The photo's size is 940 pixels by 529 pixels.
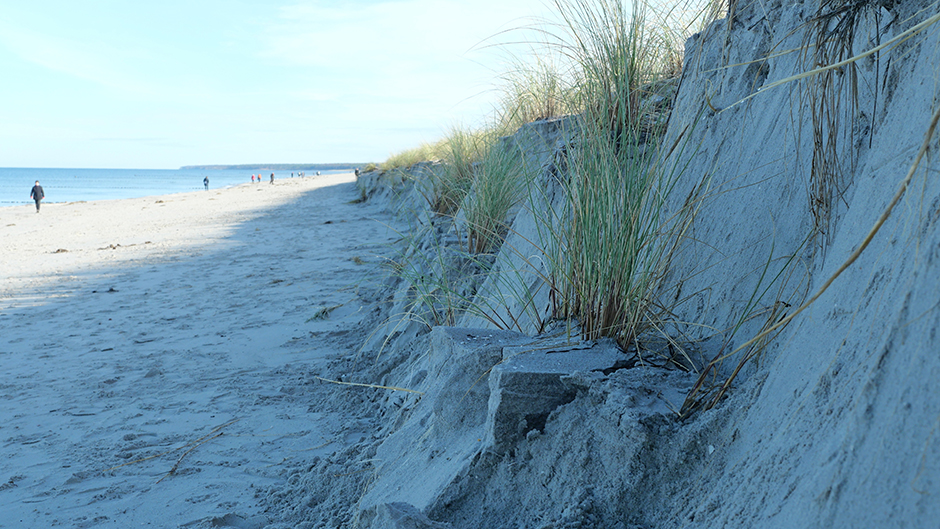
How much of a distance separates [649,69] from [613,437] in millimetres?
2687

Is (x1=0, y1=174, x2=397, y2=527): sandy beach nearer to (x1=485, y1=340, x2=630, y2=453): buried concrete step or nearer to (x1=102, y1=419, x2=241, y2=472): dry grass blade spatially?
(x1=102, y1=419, x2=241, y2=472): dry grass blade

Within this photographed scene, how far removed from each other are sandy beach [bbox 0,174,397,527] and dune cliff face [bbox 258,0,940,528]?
82 cm

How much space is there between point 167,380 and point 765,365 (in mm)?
3670

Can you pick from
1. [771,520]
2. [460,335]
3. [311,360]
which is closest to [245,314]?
[311,360]

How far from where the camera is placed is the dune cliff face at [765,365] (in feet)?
3.04

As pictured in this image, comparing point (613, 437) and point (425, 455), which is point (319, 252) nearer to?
point (425, 455)

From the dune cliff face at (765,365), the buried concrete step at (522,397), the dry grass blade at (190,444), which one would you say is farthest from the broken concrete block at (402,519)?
the dry grass blade at (190,444)

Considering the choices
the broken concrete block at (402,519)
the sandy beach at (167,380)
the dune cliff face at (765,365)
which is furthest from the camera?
the sandy beach at (167,380)

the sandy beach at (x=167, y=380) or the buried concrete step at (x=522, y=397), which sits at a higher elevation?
the buried concrete step at (x=522, y=397)

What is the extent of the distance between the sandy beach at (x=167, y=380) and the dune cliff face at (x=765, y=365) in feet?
2.70

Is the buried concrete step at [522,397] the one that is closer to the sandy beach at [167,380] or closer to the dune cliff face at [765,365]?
the dune cliff face at [765,365]

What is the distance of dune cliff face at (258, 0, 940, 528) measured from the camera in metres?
0.93

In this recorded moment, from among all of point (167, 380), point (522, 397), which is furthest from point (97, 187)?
point (522, 397)

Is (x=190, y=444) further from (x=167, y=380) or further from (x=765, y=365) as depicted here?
(x=765, y=365)
